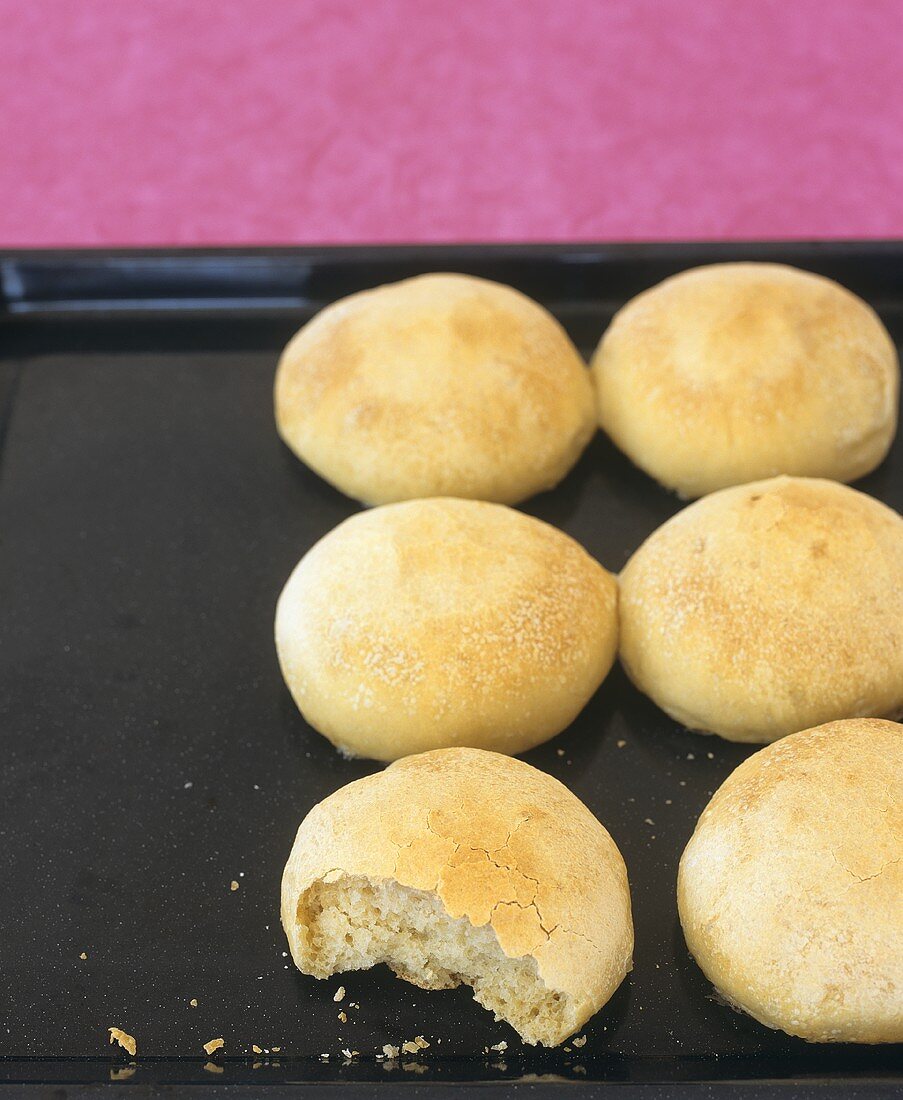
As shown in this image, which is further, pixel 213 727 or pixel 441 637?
pixel 213 727

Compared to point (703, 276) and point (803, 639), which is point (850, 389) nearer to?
point (703, 276)

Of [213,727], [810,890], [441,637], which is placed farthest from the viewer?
[213,727]

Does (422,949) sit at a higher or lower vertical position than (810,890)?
lower

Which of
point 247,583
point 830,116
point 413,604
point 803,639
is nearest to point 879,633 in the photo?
point 803,639

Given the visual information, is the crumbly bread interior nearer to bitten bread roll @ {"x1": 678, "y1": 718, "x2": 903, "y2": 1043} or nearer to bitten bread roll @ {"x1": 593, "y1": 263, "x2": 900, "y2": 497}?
bitten bread roll @ {"x1": 678, "y1": 718, "x2": 903, "y2": 1043}

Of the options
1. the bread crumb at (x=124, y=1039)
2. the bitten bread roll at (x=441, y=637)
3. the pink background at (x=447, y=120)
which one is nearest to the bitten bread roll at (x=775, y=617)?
the bitten bread roll at (x=441, y=637)

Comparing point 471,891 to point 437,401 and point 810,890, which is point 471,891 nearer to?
point 810,890

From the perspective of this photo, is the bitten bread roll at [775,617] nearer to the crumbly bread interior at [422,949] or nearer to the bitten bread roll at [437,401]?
the bitten bread roll at [437,401]

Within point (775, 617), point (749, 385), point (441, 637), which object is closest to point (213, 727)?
point (441, 637)
